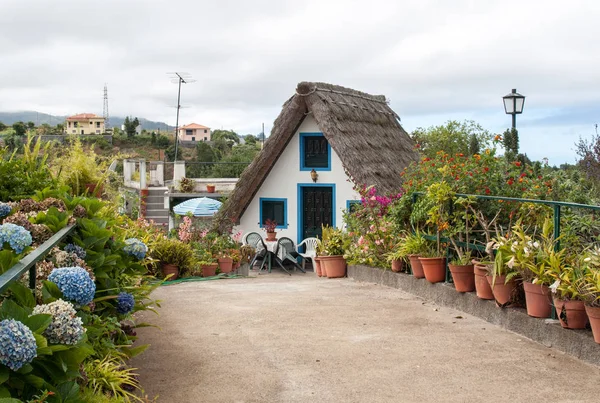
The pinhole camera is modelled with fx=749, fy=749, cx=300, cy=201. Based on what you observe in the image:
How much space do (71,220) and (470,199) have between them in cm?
437

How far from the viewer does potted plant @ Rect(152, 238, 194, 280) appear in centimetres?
1162

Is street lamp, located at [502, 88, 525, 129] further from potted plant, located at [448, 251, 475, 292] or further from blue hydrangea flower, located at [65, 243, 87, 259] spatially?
blue hydrangea flower, located at [65, 243, 87, 259]

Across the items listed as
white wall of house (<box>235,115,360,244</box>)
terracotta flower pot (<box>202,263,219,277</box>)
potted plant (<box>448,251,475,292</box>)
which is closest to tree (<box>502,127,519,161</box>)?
white wall of house (<box>235,115,360,244</box>)

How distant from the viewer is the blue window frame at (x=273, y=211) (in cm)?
2097

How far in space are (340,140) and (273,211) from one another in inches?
135

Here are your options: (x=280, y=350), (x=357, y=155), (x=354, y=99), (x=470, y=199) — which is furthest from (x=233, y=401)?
(x=354, y=99)

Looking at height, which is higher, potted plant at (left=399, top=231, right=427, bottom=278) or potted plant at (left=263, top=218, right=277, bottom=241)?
potted plant at (left=399, top=231, right=427, bottom=278)

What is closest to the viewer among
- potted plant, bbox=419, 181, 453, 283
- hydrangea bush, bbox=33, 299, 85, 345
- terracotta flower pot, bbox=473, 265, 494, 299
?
hydrangea bush, bbox=33, 299, 85, 345

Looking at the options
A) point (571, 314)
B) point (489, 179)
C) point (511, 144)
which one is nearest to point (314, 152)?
point (511, 144)

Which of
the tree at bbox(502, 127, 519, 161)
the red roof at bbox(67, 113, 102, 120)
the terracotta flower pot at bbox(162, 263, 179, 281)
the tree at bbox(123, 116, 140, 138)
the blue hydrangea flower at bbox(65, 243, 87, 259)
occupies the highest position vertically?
the red roof at bbox(67, 113, 102, 120)

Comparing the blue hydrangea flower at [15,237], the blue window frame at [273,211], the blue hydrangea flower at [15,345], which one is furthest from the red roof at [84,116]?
the blue hydrangea flower at [15,345]

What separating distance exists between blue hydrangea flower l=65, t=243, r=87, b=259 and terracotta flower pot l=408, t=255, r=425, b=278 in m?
4.65

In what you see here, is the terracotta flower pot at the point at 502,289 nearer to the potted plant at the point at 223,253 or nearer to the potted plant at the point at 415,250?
the potted plant at the point at 415,250

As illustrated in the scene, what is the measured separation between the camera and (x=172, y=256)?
39.0 ft
